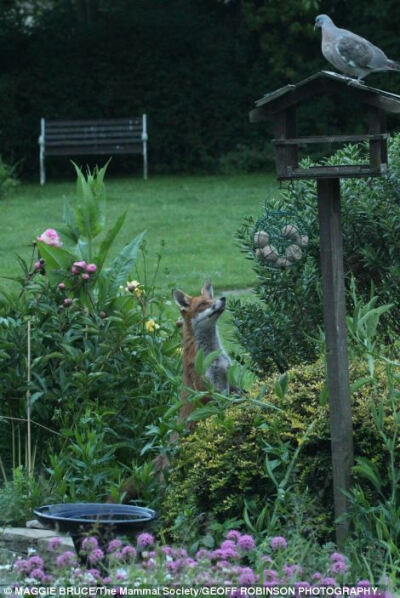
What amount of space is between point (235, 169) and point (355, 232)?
1677 centimetres

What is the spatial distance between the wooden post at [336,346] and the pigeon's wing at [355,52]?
0.58 meters

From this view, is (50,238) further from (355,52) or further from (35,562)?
(35,562)

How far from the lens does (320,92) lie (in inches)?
171

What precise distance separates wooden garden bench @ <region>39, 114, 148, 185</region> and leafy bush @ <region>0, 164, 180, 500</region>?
16111 mm

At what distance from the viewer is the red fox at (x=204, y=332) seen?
18.7 feet

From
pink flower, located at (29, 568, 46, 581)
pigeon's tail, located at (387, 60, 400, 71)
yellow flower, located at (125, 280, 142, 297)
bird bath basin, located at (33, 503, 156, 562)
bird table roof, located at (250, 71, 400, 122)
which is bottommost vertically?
bird bath basin, located at (33, 503, 156, 562)

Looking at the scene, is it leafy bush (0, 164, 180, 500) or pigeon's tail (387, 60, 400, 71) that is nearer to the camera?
pigeon's tail (387, 60, 400, 71)

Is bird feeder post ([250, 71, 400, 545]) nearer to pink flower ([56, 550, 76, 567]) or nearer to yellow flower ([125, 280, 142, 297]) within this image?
pink flower ([56, 550, 76, 567])

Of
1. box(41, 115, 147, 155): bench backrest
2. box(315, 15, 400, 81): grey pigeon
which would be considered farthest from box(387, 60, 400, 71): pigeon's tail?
box(41, 115, 147, 155): bench backrest

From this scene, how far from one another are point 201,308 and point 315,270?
2.16 ft

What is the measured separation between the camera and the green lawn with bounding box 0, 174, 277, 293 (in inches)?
460

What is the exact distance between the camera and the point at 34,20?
23.9 m

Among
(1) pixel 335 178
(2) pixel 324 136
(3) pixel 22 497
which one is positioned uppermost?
(2) pixel 324 136

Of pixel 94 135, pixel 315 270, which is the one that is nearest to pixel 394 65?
pixel 315 270
